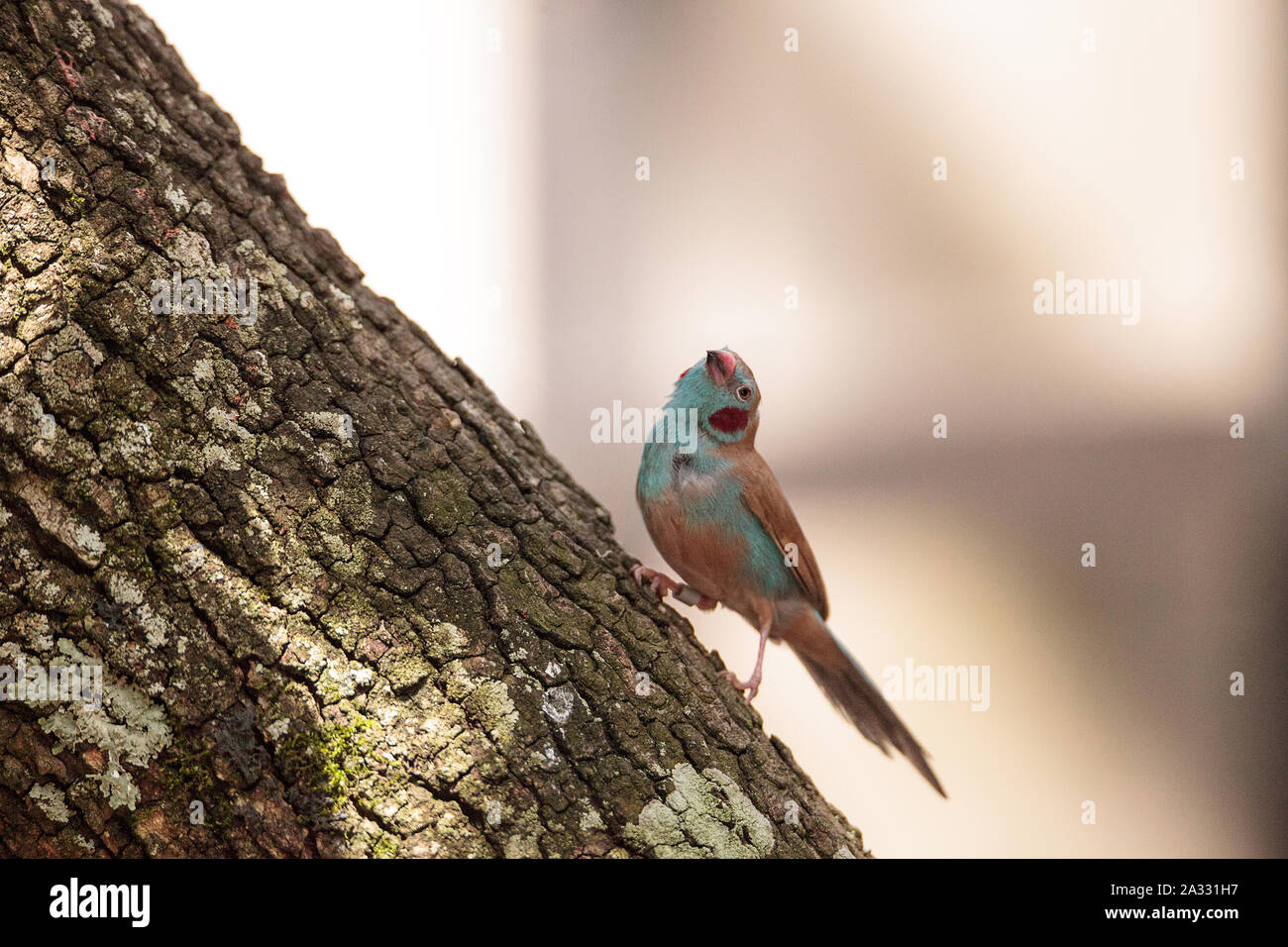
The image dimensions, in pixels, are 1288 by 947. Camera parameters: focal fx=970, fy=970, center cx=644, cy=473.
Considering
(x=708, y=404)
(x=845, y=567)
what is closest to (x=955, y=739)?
(x=845, y=567)

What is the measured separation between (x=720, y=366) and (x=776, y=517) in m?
0.51

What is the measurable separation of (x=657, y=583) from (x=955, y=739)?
11.0 feet

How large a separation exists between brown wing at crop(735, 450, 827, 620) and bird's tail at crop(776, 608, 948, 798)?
0.27 feet

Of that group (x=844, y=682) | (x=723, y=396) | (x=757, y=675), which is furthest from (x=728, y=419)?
(x=844, y=682)

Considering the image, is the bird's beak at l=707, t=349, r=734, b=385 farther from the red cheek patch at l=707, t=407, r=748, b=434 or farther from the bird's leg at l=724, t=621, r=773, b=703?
the bird's leg at l=724, t=621, r=773, b=703

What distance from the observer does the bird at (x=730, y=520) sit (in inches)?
117

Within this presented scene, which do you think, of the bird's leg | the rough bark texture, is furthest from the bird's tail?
the rough bark texture

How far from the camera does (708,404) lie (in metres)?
3.04

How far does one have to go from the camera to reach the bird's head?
9.90 ft

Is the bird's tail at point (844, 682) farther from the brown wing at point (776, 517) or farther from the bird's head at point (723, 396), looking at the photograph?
the bird's head at point (723, 396)

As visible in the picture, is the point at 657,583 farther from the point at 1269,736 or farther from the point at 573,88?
the point at 1269,736

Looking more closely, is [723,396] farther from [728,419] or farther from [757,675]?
[757,675]

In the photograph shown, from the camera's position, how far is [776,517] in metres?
3.06

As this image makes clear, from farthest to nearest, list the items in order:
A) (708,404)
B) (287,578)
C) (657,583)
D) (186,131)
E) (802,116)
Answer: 1. (802,116)
2. (708,404)
3. (657,583)
4. (186,131)
5. (287,578)
